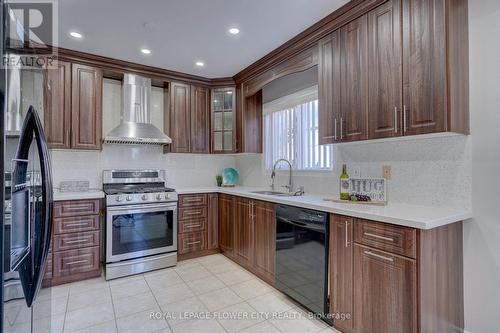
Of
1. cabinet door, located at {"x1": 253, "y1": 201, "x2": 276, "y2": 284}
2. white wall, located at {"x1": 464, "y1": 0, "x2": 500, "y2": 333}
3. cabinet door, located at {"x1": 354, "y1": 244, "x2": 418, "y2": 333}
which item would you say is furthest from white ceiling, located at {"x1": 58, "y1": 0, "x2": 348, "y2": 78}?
cabinet door, located at {"x1": 354, "y1": 244, "x2": 418, "y2": 333}

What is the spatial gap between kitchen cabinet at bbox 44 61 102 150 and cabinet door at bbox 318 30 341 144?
269 centimetres

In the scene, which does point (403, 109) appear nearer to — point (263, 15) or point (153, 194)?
point (263, 15)

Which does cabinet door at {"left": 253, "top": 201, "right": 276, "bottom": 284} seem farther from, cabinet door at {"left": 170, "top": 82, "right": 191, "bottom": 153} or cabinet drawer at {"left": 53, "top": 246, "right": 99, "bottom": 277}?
cabinet drawer at {"left": 53, "top": 246, "right": 99, "bottom": 277}

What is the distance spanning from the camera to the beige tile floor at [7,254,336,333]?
6.71 feet

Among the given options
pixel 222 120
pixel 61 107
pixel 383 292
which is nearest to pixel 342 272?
pixel 383 292

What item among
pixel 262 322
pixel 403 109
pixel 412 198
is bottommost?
pixel 262 322

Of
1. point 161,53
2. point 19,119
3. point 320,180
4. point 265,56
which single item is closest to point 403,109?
point 320,180

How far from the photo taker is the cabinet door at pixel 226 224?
345 centimetres

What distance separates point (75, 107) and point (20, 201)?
2604 mm

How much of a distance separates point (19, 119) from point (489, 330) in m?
2.87

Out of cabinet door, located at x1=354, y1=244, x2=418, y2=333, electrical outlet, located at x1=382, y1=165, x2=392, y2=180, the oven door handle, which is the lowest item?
cabinet door, located at x1=354, y1=244, x2=418, y2=333

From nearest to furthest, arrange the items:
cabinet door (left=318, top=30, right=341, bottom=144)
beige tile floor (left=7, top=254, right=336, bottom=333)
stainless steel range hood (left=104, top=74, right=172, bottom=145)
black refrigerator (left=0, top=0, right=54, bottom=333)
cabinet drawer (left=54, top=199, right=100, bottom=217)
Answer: black refrigerator (left=0, top=0, right=54, bottom=333) → beige tile floor (left=7, top=254, right=336, bottom=333) → cabinet door (left=318, top=30, right=341, bottom=144) → cabinet drawer (left=54, top=199, right=100, bottom=217) → stainless steel range hood (left=104, top=74, right=172, bottom=145)

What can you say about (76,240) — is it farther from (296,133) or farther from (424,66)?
(424,66)

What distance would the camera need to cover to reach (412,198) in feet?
6.83
